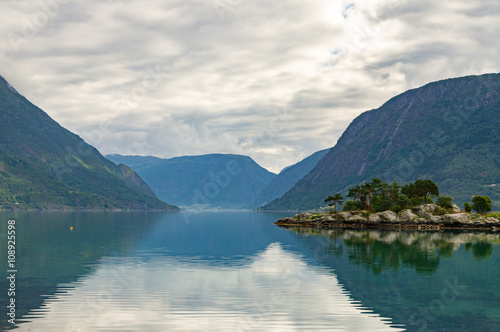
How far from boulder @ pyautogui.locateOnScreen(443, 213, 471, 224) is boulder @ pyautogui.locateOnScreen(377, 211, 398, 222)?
18.2 metres

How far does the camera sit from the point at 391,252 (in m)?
83.4

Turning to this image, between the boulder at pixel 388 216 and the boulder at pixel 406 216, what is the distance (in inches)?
74.2

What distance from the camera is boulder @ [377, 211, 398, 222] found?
173 meters

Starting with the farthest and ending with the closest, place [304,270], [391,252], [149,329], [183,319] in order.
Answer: [391,252]
[304,270]
[183,319]
[149,329]

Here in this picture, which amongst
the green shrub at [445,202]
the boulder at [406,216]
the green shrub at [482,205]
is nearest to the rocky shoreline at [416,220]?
the boulder at [406,216]

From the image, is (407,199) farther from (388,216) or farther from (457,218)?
(457,218)

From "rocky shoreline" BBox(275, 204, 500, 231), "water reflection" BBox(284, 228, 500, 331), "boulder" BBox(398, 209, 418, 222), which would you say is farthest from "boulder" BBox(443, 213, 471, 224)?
"water reflection" BBox(284, 228, 500, 331)

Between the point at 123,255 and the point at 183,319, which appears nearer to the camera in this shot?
the point at 183,319

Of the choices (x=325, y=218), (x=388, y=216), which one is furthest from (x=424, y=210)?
(x=325, y=218)

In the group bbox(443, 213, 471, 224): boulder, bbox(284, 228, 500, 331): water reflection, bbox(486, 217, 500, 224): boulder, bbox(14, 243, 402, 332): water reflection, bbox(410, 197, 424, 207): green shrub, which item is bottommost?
bbox(284, 228, 500, 331): water reflection

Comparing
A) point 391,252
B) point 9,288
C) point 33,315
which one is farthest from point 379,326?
point 391,252

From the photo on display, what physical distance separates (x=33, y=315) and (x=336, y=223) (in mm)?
158828

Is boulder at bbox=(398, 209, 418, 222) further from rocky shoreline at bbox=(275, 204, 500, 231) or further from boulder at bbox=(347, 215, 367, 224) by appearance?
boulder at bbox=(347, 215, 367, 224)

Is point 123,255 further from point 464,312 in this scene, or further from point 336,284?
point 464,312
